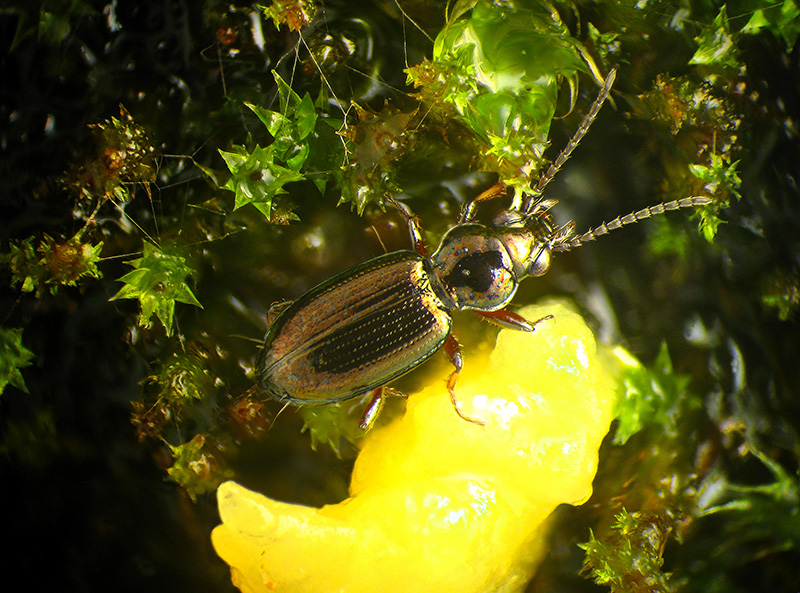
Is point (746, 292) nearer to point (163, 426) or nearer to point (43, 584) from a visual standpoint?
point (163, 426)

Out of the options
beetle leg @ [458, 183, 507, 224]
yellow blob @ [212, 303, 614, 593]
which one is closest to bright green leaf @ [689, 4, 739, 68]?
beetle leg @ [458, 183, 507, 224]

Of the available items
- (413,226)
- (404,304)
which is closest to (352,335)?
(404,304)

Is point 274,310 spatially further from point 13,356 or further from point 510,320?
point 13,356

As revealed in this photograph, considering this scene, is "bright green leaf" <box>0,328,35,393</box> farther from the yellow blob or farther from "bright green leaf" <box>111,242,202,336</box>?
the yellow blob

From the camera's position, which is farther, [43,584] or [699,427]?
[43,584]

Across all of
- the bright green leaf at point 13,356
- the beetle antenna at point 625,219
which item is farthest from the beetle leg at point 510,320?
the bright green leaf at point 13,356

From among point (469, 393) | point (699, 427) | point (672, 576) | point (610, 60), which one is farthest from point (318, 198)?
point (672, 576)
